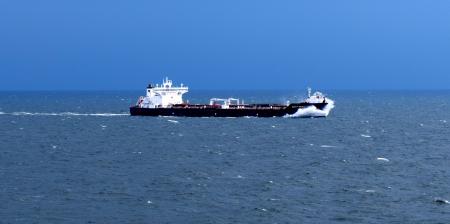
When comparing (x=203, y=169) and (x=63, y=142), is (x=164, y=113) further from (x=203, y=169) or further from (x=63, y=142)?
(x=203, y=169)

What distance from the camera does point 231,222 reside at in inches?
1500

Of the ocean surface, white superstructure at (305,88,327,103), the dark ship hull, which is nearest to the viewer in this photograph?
the ocean surface

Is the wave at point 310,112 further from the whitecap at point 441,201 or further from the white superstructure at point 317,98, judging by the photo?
the whitecap at point 441,201

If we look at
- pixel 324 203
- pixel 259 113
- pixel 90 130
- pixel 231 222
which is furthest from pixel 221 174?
pixel 259 113

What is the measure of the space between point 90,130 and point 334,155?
48.4 m

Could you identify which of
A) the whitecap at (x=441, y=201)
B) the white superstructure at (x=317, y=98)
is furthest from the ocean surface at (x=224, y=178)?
the white superstructure at (x=317, y=98)

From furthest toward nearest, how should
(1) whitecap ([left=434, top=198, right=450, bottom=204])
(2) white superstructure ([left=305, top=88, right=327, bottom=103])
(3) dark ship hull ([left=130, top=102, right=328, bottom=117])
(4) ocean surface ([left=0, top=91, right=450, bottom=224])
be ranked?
(3) dark ship hull ([left=130, top=102, right=328, bottom=117]) → (2) white superstructure ([left=305, top=88, right=327, bottom=103]) → (1) whitecap ([left=434, top=198, right=450, bottom=204]) → (4) ocean surface ([left=0, top=91, right=450, bottom=224])

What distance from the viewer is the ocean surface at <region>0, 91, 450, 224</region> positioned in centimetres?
4006

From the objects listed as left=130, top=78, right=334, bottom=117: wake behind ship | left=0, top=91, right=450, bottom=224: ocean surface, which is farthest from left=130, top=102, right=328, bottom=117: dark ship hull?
left=0, top=91, right=450, bottom=224: ocean surface

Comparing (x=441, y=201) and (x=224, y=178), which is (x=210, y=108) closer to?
(x=224, y=178)

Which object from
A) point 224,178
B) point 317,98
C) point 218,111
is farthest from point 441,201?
point 218,111

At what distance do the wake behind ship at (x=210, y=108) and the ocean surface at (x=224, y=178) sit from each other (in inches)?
1262

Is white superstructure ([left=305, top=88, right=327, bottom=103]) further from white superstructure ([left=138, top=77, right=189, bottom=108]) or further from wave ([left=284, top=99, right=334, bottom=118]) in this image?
white superstructure ([left=138, top=77, right=189, bottom=108])

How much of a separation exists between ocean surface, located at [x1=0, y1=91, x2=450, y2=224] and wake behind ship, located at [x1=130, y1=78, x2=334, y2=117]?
105 feet
